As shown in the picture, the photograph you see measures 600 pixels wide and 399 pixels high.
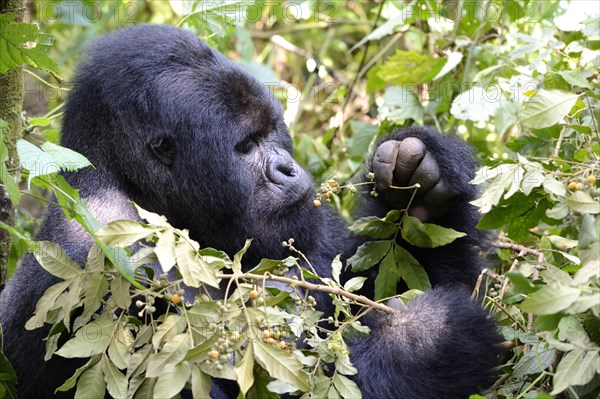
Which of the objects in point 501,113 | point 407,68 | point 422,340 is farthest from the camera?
point 407,68

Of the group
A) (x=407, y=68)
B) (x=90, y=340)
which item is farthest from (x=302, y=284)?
(x=407, y=68)

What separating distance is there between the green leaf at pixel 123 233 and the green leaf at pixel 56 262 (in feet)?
0.90

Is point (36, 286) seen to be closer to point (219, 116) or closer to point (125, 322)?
point (125, 322)

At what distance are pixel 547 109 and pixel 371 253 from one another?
0.95 m

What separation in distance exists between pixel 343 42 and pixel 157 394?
5720 millimetres

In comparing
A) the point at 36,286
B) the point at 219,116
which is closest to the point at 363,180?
the point at 219,116

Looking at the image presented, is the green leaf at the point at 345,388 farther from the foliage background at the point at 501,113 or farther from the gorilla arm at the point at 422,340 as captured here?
the foliage background at the point at 501,113

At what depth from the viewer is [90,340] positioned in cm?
238

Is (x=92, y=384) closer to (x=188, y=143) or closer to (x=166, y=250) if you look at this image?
(x=166, y=250)

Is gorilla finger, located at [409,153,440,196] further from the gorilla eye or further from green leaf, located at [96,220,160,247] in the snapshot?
green leaf, located at [96,220,160,247]

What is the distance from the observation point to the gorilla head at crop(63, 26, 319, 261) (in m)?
3.05

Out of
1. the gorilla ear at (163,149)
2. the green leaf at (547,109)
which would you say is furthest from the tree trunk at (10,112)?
the green leaf at (547,109)

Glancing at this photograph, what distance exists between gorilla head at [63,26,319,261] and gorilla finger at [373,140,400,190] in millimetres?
282

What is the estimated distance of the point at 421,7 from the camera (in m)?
4.66
